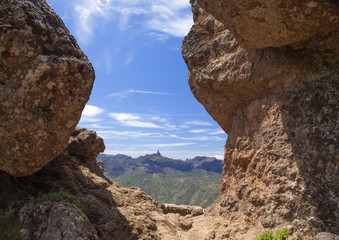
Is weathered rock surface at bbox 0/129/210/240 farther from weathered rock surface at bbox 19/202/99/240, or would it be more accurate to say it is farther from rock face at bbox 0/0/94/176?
rock face at bbox 0/0/94/176

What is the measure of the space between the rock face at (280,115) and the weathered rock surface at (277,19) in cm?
4

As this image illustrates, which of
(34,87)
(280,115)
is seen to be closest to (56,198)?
(34,87)

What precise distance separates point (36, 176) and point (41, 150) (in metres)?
3.11

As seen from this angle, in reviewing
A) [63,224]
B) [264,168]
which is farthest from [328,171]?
[63,224]

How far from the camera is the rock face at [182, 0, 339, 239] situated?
320 inches

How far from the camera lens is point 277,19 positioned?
8.23 metres

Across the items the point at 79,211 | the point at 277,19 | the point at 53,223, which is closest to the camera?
the point at 53,223

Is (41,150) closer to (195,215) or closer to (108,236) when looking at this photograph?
(108,236)

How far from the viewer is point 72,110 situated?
353 inches

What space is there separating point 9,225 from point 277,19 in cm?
1138

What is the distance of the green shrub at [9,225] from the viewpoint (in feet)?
20.2

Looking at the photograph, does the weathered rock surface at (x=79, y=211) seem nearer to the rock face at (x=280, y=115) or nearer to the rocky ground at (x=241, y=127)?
the rocky ground at (x=241, y=127)

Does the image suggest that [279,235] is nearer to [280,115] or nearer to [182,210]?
[280,115]

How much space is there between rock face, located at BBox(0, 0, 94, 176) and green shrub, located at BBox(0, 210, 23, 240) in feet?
4.90
